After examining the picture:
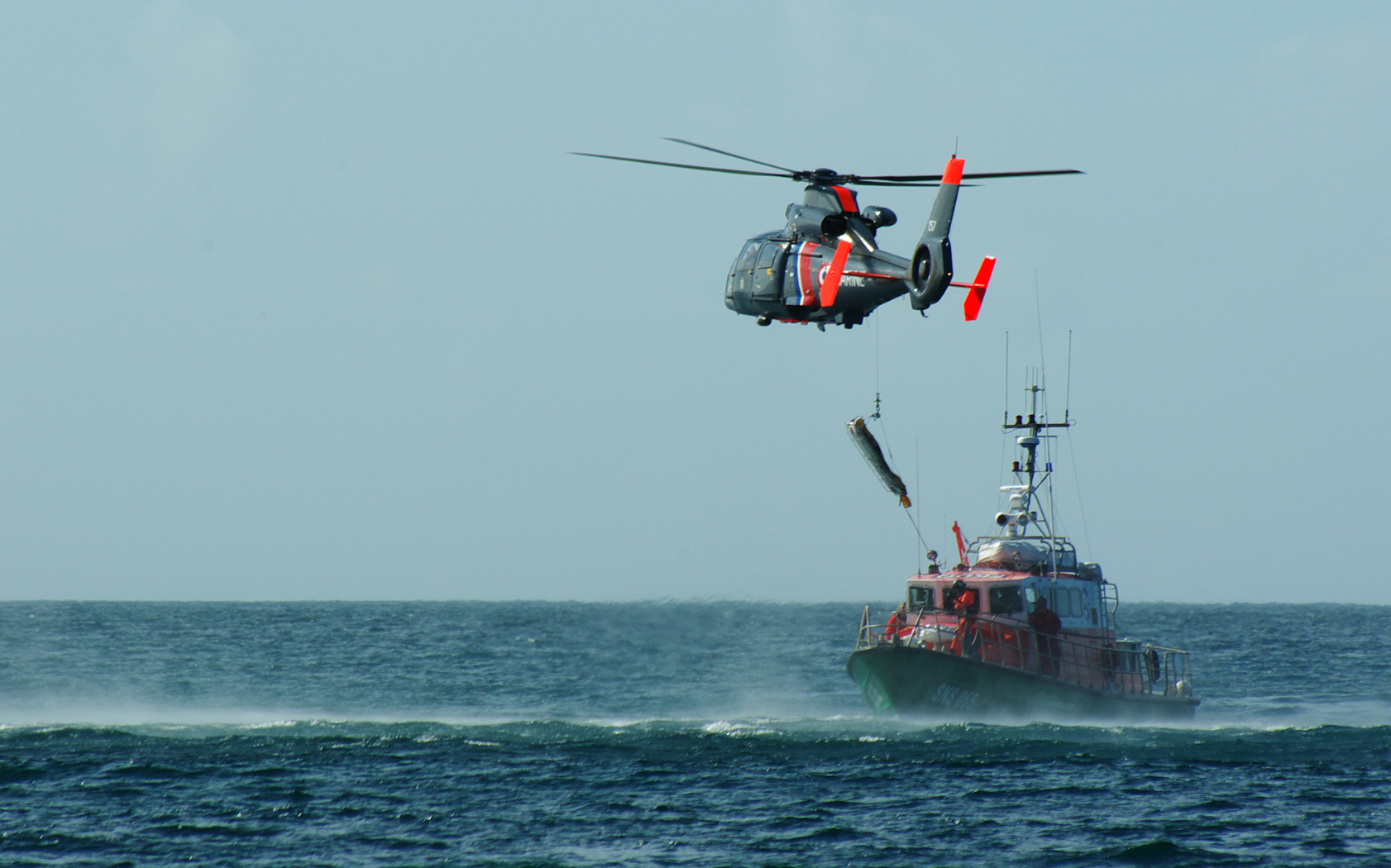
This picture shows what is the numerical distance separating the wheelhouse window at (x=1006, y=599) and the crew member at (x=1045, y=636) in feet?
1.17

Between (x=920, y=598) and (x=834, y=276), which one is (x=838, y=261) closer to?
(x=834, y=276)

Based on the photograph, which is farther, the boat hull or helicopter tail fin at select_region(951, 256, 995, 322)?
the boat hull

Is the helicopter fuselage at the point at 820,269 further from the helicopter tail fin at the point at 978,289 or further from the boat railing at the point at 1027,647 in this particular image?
the boat railing at the point at 1027,647

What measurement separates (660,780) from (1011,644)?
929cm

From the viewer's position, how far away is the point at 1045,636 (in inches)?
1111

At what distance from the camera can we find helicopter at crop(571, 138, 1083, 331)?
64.1 ft

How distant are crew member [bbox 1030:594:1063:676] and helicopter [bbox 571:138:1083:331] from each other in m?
9.63

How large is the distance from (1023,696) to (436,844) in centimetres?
1402

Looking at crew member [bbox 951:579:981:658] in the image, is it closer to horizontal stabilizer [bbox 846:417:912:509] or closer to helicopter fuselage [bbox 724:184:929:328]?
horizontal stabilizer [bbox 846:417:912:509]

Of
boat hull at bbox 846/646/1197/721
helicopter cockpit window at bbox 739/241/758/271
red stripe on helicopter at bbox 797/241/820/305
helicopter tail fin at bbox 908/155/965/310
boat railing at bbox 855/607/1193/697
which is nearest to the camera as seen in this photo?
helicopter tail fin at bbox 908/155/965/310

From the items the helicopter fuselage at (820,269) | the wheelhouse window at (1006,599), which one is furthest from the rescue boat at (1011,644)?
the helicopter fuselage at (820,269)

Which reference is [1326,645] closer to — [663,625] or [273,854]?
[663,625]

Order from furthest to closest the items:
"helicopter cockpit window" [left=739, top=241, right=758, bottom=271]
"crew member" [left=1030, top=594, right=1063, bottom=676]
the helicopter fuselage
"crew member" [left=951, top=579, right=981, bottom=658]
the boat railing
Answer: "crew member" [left=1030, top=594, right=1063, bottom=676] → the boat railing → "crew member" [left=951, top=579, right=981, bottom=658] → "helicopter cockpit window" [left=739, top=241, right=758, bottom=271] → the helicopter fuselage

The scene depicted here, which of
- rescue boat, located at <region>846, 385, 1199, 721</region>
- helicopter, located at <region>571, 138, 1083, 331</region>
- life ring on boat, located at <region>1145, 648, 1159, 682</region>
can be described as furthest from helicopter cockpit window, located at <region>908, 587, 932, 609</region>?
helicopter, located at <region>571, 138, 1083, 331</region>
